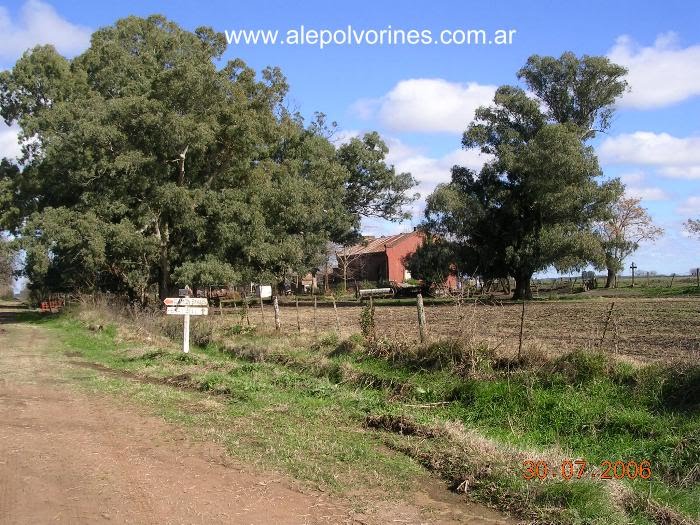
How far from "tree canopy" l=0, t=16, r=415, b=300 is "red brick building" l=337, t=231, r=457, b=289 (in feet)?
119

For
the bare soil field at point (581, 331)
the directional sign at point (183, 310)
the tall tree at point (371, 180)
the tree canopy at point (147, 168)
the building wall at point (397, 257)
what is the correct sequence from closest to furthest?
the bare soil field at point (581, 331), the directional sign at point (183, 310), the tree canopy at point (147, 168), the tall tree at point (371, 180), the building wall at point (397, 257)

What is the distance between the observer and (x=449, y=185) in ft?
142

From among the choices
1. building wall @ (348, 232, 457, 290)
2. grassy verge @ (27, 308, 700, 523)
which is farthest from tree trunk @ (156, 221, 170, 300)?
building wall @ (348, 232, 457, 290)

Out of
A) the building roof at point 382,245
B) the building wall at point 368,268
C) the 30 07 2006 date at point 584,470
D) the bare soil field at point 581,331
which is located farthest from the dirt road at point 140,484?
the building wall at point 368,268

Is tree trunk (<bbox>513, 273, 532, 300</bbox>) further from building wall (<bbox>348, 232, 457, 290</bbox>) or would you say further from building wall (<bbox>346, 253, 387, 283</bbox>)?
building wall (<bbox>346, 253, 387, 283</bbox>)

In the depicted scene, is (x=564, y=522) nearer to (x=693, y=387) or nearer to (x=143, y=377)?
(x=693, y=387)

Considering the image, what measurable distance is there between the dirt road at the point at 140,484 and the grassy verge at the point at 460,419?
472 mm

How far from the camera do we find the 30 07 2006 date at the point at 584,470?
6.34m

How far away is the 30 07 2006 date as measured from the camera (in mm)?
6344

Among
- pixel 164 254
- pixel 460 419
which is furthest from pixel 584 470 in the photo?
pixel 164 254

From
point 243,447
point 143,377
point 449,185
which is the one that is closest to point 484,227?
point 449,185

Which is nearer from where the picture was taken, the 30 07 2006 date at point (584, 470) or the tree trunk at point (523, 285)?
the 30 07 2006 date at point (584, 470)

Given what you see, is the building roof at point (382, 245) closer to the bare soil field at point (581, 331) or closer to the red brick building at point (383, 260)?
the red brick building at point (383, 260)

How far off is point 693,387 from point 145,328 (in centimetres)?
1894
